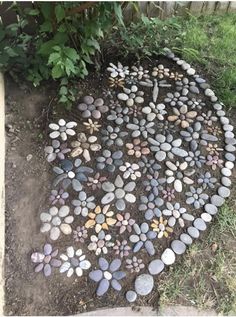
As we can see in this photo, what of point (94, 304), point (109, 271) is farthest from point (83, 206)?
point (94, 304)

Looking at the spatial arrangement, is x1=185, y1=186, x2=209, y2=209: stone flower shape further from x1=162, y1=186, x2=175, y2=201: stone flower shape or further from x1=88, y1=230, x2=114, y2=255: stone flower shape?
x1=88, y1=230, x2=114, y2=255: stone flower shape

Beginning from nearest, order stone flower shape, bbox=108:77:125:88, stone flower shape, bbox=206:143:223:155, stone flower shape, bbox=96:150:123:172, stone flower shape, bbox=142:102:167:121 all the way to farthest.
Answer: stone flower shape, bbox=96:150:123:172, stone flower shape, bbox=206:143:223:155, stone flower shape, bbox=142:102:167:121, stone flower shape, bbox=108:77:125:88

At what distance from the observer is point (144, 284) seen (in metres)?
1.94

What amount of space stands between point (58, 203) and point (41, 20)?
105 centimetres

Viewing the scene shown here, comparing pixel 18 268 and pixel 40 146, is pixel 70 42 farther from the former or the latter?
pixel 18 268

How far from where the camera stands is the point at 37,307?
1.88m

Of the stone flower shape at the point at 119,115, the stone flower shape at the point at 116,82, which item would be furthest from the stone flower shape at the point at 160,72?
the stone flower shape at the point at 119,115

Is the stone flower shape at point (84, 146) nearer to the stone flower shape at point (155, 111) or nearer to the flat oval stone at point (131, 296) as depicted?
the stone flower shape at point (155, 111)

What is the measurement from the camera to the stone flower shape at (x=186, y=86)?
2639mm

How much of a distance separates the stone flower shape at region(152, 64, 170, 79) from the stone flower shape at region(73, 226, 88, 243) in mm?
1123

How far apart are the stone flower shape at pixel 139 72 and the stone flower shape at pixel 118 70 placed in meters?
0.04

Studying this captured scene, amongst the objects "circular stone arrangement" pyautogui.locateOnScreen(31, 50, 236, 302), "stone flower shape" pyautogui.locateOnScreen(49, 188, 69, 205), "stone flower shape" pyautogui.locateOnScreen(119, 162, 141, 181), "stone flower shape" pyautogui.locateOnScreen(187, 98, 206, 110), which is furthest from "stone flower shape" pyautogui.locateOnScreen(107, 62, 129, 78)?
"stone flower shape" pyautogui.locateOnScreen(49, 188, 69, 205)

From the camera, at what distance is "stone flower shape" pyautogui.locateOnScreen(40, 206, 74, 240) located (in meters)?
2.08

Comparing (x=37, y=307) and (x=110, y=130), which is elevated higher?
(x=110, y=130)
